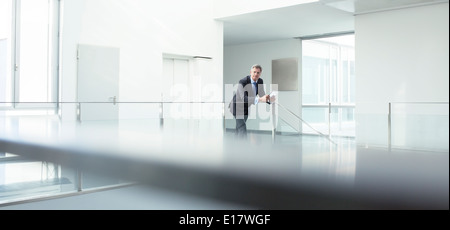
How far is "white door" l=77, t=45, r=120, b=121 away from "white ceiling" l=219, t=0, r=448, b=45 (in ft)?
9.34

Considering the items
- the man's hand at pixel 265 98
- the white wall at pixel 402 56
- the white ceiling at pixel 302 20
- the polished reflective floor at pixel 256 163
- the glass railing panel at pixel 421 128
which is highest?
the white ceiling at pixel 302 20

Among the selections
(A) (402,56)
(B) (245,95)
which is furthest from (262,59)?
(B) (245,95)

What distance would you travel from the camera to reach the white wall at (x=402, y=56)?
7.71 m

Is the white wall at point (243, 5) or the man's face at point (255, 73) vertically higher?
the white wall at point (243, 5)

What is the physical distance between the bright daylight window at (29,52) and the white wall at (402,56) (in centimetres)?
534

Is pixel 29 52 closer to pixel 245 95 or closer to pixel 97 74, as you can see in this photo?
pixel 97 74

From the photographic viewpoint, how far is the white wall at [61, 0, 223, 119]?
25.0 ft

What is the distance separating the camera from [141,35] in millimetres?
8641

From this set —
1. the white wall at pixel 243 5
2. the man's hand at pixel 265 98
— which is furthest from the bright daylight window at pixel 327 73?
the man's hand at pixel 265 98

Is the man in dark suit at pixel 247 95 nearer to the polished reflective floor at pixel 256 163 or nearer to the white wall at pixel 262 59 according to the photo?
the polished reflective floor at pixel 256 163

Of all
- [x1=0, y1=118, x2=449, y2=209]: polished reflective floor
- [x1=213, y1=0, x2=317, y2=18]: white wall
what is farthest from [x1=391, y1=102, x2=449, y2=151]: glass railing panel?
[x1=213, y1=0, x2=317, y2=18]: white wall

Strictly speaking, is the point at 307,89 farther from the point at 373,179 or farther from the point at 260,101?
the point at 373,179

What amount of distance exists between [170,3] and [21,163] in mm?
4143

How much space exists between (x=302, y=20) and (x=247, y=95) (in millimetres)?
4363
